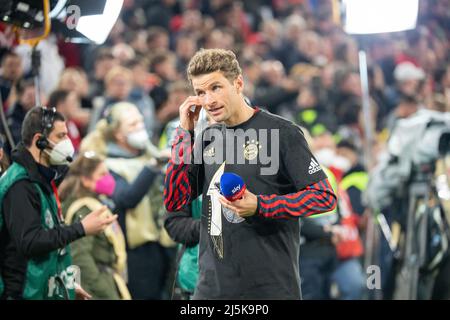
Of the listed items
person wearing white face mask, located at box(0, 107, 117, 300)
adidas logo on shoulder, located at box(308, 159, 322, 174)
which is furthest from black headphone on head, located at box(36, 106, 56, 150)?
adidas logo on shoulder, located at box(308, 159, 322, 174)

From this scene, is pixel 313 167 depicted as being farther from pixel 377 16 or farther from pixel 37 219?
pixel 377 16

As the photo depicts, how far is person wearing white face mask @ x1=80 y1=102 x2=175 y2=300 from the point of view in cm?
712

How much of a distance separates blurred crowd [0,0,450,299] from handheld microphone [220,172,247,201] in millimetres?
1451

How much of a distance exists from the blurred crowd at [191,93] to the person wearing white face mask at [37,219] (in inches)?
16.2

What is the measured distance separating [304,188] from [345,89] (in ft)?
21.6

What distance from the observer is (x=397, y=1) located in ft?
23.0

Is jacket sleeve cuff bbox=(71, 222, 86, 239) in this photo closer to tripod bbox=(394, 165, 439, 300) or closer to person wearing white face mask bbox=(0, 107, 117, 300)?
person wearing white face mask bbox=(0, 107, 117, 300)

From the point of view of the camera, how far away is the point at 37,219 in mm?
5180

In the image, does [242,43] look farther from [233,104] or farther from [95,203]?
[233,104]

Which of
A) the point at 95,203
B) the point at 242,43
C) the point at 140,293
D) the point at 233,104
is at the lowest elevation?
the point at 140,293

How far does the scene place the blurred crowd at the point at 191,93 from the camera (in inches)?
267

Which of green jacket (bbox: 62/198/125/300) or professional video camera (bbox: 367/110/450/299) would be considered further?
professional video camera (bbox: 367/110/450/299)

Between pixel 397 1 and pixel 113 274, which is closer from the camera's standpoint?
pixel 113 274
